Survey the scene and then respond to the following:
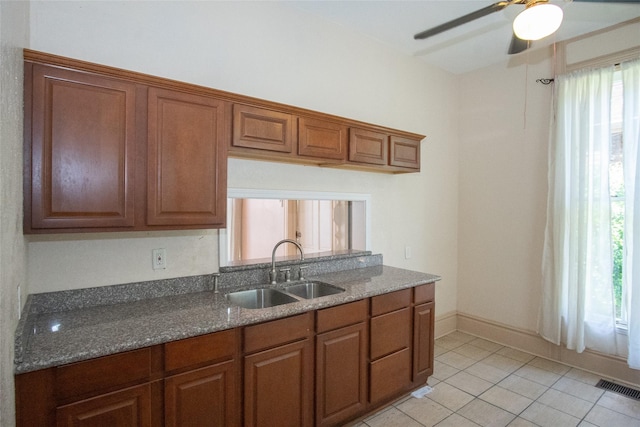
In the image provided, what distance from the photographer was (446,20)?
2760 millimetres

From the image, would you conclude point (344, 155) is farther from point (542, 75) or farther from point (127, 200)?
point (542, 75)

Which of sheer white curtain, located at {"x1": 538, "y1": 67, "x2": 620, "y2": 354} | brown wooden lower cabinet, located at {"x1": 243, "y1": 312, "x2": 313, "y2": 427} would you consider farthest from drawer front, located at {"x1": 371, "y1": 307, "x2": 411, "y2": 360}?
sheer white curtain, located at {"x1": 538, "y1": 67, "x2": 620, "y2": 354}

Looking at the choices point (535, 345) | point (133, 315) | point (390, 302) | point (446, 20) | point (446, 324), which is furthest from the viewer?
point (446, 324)

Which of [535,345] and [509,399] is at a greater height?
[535,345]

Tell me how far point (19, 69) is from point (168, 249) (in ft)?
3.72

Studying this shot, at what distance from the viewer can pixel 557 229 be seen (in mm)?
3045

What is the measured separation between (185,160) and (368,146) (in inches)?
58.4

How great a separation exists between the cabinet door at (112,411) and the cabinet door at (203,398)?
9cm

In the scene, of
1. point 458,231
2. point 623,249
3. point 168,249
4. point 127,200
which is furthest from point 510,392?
point 127,200

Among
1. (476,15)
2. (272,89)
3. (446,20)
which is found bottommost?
(272,89)

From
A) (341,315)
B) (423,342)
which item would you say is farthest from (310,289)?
(423,342)

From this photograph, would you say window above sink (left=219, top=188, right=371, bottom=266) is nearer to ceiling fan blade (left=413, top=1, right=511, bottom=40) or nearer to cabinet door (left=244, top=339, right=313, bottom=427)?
cabinet door (left=244, top=339, right=313, bottom=427)

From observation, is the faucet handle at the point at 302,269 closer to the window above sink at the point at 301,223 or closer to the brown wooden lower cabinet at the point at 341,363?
the window above sink at the point at 301,223

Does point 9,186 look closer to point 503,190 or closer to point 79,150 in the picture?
point 79,150
